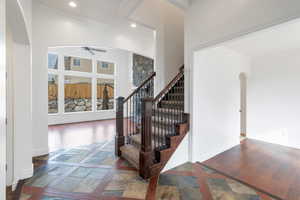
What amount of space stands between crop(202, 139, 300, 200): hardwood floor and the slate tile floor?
0.26 m

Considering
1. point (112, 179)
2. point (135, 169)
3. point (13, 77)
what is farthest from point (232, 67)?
point (13, 77)

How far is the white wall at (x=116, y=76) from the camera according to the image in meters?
6.12

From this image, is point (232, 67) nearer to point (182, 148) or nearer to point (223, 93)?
point (223, 93)

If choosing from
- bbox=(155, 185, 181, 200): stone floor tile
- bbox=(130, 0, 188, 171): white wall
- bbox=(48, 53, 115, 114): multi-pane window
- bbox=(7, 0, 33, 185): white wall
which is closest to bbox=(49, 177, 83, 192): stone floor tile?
bbox=(7, 0, 33, 185): white wall

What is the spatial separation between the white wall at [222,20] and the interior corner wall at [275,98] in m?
2.90

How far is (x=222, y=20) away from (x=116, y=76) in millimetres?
6386

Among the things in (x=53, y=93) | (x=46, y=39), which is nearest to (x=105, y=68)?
(x=53, y=93)

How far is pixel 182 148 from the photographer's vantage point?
269 cm

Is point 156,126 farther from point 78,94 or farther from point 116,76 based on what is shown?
point 116,76

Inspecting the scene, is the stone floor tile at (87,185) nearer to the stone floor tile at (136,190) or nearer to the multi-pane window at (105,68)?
the stone floor tile at (136,190)

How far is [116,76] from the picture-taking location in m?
7.73

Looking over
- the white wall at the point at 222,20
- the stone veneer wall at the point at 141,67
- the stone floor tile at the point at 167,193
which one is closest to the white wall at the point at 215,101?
the white wall at the point at 222,20

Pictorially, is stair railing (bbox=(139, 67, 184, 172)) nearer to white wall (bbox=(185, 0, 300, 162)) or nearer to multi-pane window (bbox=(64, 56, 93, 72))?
white wall (bbox=(185, 0, 300, 162))

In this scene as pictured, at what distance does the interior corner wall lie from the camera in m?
3.66
